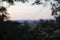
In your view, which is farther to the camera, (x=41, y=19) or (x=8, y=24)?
(x=41, y=19)

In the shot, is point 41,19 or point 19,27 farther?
point 41,19

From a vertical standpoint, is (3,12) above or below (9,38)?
above

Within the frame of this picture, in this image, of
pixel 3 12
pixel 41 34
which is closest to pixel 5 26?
pixel 3 12

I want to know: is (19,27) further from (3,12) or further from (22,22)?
(3,12)

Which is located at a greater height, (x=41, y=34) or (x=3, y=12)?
(x=3, y=12)

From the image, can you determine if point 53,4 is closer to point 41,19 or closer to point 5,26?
point 41,19

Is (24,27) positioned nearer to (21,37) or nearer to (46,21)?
(21,37)

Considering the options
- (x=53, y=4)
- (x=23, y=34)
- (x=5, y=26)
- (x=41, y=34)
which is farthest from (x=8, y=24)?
(x=53, y=4)
